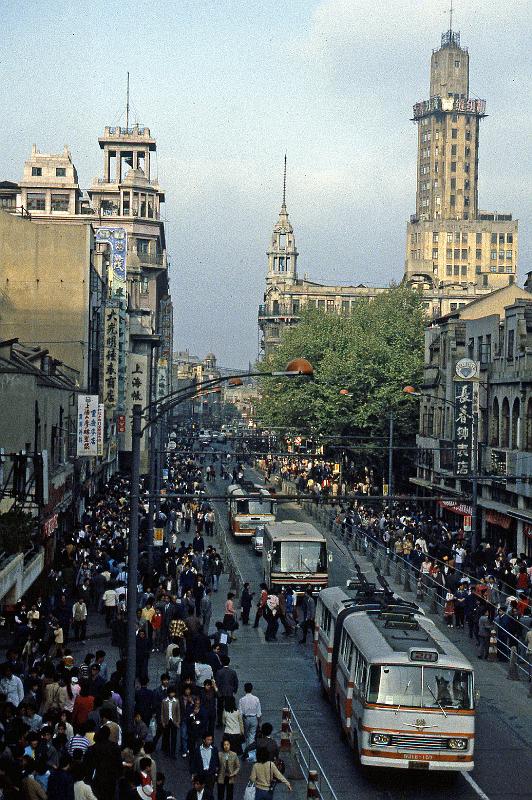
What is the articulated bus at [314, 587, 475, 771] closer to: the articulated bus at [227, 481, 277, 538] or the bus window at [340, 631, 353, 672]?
the bus window at [340, 631, 353, 672]

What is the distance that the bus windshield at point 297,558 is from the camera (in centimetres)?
4088

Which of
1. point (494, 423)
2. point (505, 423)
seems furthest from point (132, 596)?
point (494, 423)

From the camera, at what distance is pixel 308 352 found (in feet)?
315

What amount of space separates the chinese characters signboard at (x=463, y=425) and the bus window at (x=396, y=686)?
106 feet

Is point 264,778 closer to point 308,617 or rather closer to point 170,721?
point 170,721

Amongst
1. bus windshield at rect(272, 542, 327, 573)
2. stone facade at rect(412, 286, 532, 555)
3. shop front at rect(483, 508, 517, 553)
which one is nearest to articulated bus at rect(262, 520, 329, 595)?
bus windshield at rect(272, 542, 327, 573)

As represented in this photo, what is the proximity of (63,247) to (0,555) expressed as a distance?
41.3 meters

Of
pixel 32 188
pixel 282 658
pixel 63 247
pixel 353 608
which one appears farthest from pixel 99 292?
pixel 32 188

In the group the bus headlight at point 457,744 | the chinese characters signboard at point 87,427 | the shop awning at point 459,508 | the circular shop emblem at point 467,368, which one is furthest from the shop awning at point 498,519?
the bus headlight at point 457,744

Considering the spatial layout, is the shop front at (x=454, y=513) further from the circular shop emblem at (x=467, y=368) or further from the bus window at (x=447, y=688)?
the bus window at (x=447, y=688)

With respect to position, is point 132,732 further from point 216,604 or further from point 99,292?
point 99,292

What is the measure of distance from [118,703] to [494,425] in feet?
126

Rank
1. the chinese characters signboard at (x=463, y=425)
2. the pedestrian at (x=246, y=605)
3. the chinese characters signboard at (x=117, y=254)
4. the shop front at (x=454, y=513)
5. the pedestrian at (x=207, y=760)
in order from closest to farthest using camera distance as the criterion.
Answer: the pedestrian at (x=207, y=760)
the pedestrian at (x=246, y=605)
the chinese characters signboard at (x=463, y=425)
the shop front at (x=454, y=513)
the chinese characters signboard at (x=117, y=254)

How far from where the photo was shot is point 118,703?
816 inches
